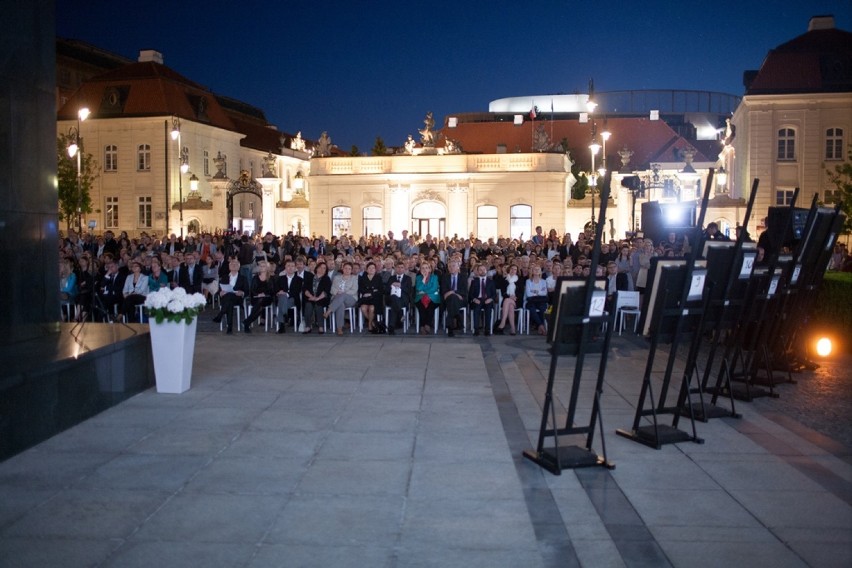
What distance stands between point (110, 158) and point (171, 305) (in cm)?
4746

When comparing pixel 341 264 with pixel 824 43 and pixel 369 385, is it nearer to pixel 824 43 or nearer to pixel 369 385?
pixel 369 385

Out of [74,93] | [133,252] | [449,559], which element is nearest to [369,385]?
[449,559]

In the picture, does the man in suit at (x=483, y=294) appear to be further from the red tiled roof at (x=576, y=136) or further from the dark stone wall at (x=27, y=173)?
the red tiled roof at (x=576, y=136)

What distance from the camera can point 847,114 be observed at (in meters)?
44.1

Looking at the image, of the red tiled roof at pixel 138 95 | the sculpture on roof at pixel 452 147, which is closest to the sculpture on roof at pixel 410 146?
the sculpture on roof at pixel 452 147

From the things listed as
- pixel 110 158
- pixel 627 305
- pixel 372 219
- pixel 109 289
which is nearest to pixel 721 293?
pixel 627 305

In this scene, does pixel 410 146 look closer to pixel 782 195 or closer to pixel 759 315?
pixel 782 195

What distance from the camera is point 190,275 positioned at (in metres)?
18.0

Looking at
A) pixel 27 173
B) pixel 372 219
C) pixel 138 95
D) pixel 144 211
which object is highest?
pixel 138 95

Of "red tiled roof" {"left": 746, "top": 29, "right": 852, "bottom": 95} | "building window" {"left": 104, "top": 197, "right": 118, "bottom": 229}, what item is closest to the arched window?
"red tiled roof" {"left": 746, "top": 29, "right": 852, "bottom": 95}

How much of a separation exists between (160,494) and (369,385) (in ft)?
15.4

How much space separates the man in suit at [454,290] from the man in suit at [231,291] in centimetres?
403

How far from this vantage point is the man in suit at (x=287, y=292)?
16.6m

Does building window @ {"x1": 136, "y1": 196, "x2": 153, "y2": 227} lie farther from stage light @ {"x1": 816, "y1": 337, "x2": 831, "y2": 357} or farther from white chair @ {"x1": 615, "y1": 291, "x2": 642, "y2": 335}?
→ stage light @ {"x1": 816, "y1": 337, "x2": 831, "y2": 357}
